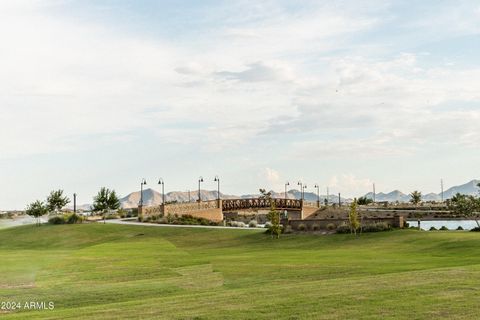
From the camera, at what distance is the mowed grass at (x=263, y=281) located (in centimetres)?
1642

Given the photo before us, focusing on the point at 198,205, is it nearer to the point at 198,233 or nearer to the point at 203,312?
the point at 198,233

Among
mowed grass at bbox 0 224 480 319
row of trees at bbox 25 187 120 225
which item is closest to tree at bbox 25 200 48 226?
row of trees at bbox 25 187 120 225

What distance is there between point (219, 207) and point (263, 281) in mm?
66421

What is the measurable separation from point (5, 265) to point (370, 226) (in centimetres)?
2997

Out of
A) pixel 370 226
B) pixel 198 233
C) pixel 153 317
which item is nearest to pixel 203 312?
pixel 153 317

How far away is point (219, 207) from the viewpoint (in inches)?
3558

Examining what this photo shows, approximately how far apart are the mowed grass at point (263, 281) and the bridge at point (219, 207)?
29.4 metres

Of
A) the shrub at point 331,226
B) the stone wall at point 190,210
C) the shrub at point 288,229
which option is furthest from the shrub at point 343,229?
the stone wall at point 190,210

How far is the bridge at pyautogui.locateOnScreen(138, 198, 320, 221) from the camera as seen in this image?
79688mm

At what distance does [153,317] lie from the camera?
16062mm

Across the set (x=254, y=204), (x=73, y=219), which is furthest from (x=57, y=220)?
(x=254, y=204)

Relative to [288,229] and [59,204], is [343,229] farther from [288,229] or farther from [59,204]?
[59,204]

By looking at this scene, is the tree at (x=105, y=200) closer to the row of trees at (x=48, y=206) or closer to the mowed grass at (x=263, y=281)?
the row of trees at (x=48, y=206)

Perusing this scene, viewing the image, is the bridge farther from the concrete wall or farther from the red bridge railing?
the concrete wall
